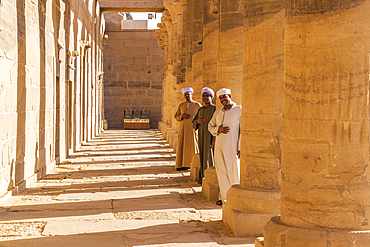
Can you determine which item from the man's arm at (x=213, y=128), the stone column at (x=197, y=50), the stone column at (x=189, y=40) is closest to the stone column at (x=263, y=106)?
the man's arm at (x=213, y=128)

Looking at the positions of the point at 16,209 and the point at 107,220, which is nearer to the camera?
the point at 107,220

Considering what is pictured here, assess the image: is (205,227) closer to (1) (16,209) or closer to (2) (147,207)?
(2) (147,207)

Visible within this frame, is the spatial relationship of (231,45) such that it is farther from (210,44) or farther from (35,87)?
(35,87)

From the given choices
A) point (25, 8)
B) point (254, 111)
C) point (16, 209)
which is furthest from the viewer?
point (25, 8)

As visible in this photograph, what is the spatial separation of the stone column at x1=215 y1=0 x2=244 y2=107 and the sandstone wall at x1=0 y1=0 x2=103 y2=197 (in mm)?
3406

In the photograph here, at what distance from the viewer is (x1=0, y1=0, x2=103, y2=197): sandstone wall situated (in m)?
7.33

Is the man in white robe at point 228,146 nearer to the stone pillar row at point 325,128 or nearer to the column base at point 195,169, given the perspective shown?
the column base at point 195,169

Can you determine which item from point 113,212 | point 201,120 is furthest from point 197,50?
point 113,212

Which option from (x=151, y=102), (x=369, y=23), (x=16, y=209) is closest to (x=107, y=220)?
(x=16, y=209)

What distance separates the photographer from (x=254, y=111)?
5.68 m

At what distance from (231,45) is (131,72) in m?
22.8

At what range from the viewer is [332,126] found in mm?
3523

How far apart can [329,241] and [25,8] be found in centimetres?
690

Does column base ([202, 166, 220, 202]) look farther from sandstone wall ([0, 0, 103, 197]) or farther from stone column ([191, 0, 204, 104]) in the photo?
stone column ([191, 0, 204, 104])
